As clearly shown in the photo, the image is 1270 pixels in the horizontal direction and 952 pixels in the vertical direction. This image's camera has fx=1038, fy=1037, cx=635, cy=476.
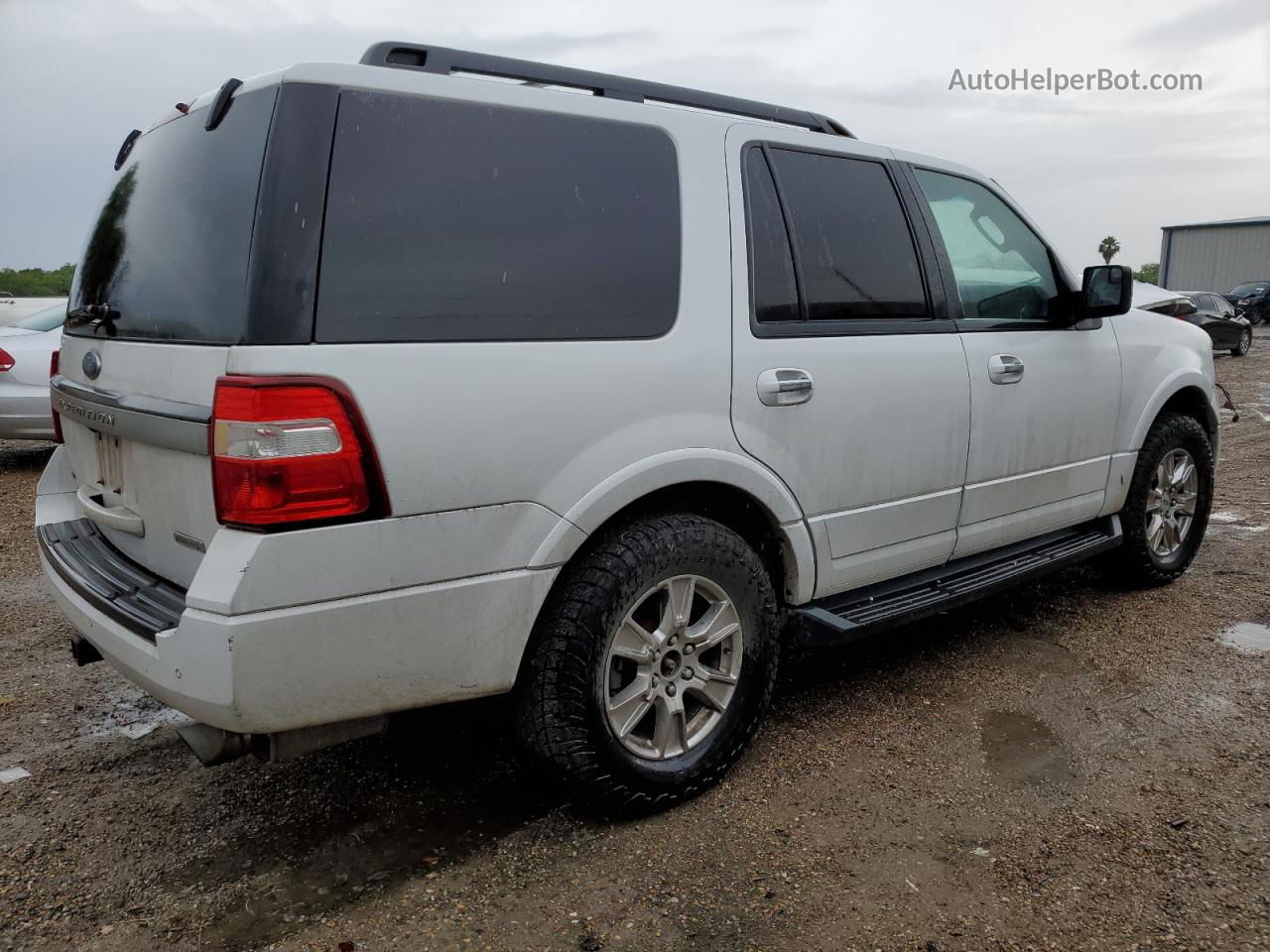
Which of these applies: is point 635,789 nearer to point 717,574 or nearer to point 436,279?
point 717,574

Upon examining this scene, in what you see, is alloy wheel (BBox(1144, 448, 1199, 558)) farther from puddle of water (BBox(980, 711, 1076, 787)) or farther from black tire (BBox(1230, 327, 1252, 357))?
black tire (BBox(1230, 327, 1252, 357))

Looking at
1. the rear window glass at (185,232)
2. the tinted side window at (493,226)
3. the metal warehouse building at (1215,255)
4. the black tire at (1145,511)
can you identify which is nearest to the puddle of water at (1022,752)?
the black tire at (1145,511)

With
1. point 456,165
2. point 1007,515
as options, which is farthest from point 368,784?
point 1007,515

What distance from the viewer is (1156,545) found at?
4922 millimetres

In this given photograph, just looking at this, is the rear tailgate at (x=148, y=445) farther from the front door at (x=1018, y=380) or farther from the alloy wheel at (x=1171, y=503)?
the alloy wheel at (x=1171, y=503)

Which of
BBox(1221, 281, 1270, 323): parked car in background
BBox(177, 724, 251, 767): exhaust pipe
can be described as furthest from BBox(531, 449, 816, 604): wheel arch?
BBox(1221, 281, 1270, 323): parked car in background

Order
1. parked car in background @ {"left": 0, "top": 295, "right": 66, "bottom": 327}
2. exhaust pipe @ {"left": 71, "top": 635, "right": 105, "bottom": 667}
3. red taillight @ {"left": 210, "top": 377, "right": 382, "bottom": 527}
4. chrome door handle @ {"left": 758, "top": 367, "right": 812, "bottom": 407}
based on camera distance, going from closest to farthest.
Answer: red taillight @ {"left": 210, "top": 377, "right": 382, "bottom": 527} < exhaust pipe @ {"left": 71, "top": 635, "right": 105, "bottom": 667} < chrome door handle @ {"left": 758, "top": 367, "right": 812, "bottom": 407} < parked car in background @ {"left": 0, "top": 295, "right": 66, "bottom": 327}

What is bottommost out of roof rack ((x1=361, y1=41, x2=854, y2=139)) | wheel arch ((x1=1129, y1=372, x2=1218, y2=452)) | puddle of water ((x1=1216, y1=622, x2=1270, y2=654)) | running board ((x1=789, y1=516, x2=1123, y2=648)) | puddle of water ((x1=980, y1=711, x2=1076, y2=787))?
puddle of water ((x1=980, y1=711, x2=1076, y2=787))

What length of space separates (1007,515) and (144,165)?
3141 millimetres

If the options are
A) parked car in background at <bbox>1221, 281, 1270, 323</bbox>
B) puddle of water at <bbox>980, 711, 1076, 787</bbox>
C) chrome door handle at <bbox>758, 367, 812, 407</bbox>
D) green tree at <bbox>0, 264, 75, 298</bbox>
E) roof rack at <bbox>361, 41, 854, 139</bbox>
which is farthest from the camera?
parked car in background at <bbox>1221, 281, 1270, 323</bbox>

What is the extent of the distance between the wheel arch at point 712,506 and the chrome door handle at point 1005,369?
106 centimetres

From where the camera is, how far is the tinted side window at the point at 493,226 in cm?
230

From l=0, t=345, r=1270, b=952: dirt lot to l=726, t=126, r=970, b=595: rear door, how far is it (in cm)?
66

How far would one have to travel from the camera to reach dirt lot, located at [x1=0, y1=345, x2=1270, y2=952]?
2.41 m
